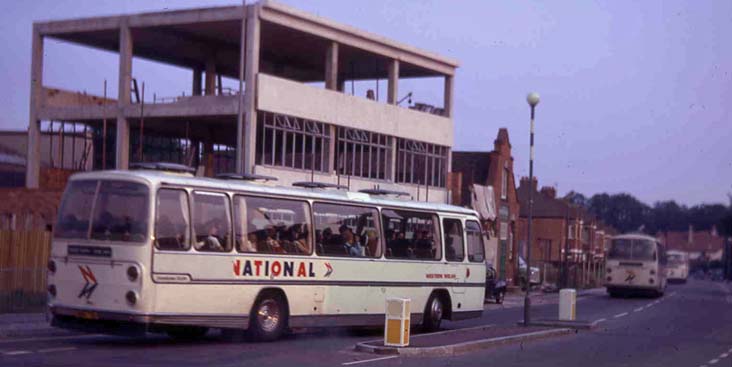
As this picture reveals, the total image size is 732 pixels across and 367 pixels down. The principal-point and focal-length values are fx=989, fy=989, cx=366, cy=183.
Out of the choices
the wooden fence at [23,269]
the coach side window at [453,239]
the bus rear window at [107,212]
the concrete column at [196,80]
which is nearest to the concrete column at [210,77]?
the concrete column at [196,80]

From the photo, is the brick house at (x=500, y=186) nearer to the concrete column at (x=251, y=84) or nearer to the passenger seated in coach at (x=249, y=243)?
the concrete column at (x=251, y=84)

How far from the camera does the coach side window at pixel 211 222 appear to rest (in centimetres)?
1722

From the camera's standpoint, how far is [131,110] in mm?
37188

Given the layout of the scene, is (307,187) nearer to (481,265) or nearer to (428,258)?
(428,258)

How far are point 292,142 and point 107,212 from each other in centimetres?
2047

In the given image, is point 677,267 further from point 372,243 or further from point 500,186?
point 372,243

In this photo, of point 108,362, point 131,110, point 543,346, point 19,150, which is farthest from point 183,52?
point 108,362

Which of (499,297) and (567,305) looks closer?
(567,305)

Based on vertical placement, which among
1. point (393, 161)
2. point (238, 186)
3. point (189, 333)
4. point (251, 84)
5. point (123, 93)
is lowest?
point (189, 333)

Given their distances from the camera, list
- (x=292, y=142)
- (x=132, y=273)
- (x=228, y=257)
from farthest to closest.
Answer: (x=292, y=142)
(x=228, y=257)
(x=132, y=273)

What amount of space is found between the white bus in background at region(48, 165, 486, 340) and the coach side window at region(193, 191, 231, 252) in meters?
0.02

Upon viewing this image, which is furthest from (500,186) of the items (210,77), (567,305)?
(567,305)

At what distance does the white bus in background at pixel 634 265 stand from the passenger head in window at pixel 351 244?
32.2m

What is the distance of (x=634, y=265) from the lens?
164 feet
